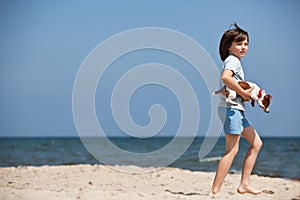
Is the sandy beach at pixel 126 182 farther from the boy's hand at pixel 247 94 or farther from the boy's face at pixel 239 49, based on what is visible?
the boy's face at pixel 239 49

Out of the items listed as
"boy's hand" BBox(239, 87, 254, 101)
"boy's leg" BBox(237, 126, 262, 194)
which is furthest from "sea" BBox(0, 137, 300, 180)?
"boy's hand" BBox(239, 87, 254, 101)

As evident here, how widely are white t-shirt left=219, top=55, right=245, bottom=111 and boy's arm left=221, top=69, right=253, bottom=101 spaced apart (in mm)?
69

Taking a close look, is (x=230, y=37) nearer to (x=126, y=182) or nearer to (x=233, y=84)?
(x=233, y=84)

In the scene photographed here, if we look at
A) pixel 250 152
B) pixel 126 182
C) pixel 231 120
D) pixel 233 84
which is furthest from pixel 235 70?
pixel 126 182

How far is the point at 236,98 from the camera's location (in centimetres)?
425

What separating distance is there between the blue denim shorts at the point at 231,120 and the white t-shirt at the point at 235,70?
0.05 meters

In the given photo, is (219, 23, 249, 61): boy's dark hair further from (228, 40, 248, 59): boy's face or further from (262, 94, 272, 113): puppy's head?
(262, 94, 272, 113): puppy's head

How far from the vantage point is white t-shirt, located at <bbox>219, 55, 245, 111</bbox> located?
13.9 feet

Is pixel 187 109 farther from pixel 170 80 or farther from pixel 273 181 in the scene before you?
pixel 273 181

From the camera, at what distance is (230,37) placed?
4391 millimetres

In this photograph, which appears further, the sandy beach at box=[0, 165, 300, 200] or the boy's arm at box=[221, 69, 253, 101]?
the sandy beach at box=[0, 165, 300, 200]

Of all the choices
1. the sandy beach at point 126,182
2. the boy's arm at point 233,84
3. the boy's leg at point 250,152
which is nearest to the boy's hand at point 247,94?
the boy's arm at point 233,84

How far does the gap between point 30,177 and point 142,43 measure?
268 cm

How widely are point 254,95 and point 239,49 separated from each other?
0.48 m
